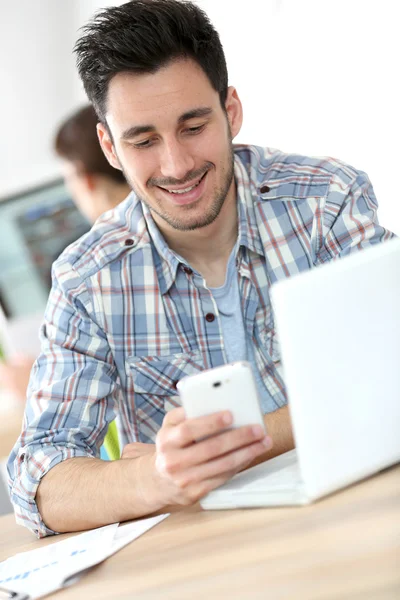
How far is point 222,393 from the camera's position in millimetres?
1069

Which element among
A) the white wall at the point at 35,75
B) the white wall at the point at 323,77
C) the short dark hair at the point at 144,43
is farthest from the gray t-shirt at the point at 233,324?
the white wall at the point at 35,75

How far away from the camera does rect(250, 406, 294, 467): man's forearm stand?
128 cm

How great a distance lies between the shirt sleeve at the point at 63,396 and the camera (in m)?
1.37

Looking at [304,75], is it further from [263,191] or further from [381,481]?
[381,481]

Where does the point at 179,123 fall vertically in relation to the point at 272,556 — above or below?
above

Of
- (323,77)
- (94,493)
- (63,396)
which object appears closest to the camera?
(94,493)

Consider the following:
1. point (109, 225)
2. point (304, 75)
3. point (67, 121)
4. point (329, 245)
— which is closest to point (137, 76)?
point (109, 225)

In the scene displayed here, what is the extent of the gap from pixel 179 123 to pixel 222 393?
65cm

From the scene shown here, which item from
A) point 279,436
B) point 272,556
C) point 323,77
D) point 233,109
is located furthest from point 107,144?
point 323,77

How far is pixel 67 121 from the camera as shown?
2764 millimetres

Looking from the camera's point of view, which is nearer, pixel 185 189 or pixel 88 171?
pixel 185 189

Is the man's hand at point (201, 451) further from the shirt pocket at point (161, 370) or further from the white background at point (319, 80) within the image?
the white background at point (319, 80)

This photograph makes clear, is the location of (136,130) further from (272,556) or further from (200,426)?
(272,556)

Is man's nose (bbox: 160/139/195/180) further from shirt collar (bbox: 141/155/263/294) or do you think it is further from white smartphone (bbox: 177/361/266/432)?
white smartphone (bbox: 177/361/266/432)
